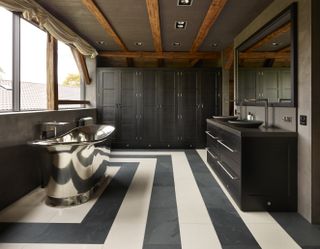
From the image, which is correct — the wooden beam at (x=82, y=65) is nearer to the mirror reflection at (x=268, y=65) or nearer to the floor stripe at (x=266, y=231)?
the mirror reflection at (x=268, y=65)

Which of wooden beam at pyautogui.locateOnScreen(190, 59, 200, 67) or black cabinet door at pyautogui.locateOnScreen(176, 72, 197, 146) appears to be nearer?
black cabinet door at pyautogui.locateOnScreen(176, 72, 197, 146)

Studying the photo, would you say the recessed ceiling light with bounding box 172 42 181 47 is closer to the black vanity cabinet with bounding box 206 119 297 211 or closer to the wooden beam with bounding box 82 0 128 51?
the wooden beam with bounding box 82 0 128 51

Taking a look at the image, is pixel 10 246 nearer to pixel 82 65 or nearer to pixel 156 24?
pixel 156 24

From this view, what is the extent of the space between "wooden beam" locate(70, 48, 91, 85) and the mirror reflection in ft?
12.0

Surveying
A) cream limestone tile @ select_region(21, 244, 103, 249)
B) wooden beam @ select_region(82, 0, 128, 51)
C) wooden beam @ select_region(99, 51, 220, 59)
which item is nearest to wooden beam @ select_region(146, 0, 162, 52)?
wooden beam @ select_region(82, 0, 128, 51)

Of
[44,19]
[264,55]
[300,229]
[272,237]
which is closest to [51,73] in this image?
[44,19]

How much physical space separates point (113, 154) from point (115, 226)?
3709mm

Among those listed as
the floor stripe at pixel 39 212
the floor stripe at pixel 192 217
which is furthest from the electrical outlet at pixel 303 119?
the floor stripe at pixel 39 212

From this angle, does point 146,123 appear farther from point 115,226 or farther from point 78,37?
point 115,226

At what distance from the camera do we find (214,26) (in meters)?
4.51

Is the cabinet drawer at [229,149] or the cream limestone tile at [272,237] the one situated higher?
the cabinet drawer at [229,149]

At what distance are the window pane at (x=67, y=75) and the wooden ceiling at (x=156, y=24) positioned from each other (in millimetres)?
586

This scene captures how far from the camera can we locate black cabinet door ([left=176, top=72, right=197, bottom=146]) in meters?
6.74

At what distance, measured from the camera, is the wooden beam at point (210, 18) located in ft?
11.3
